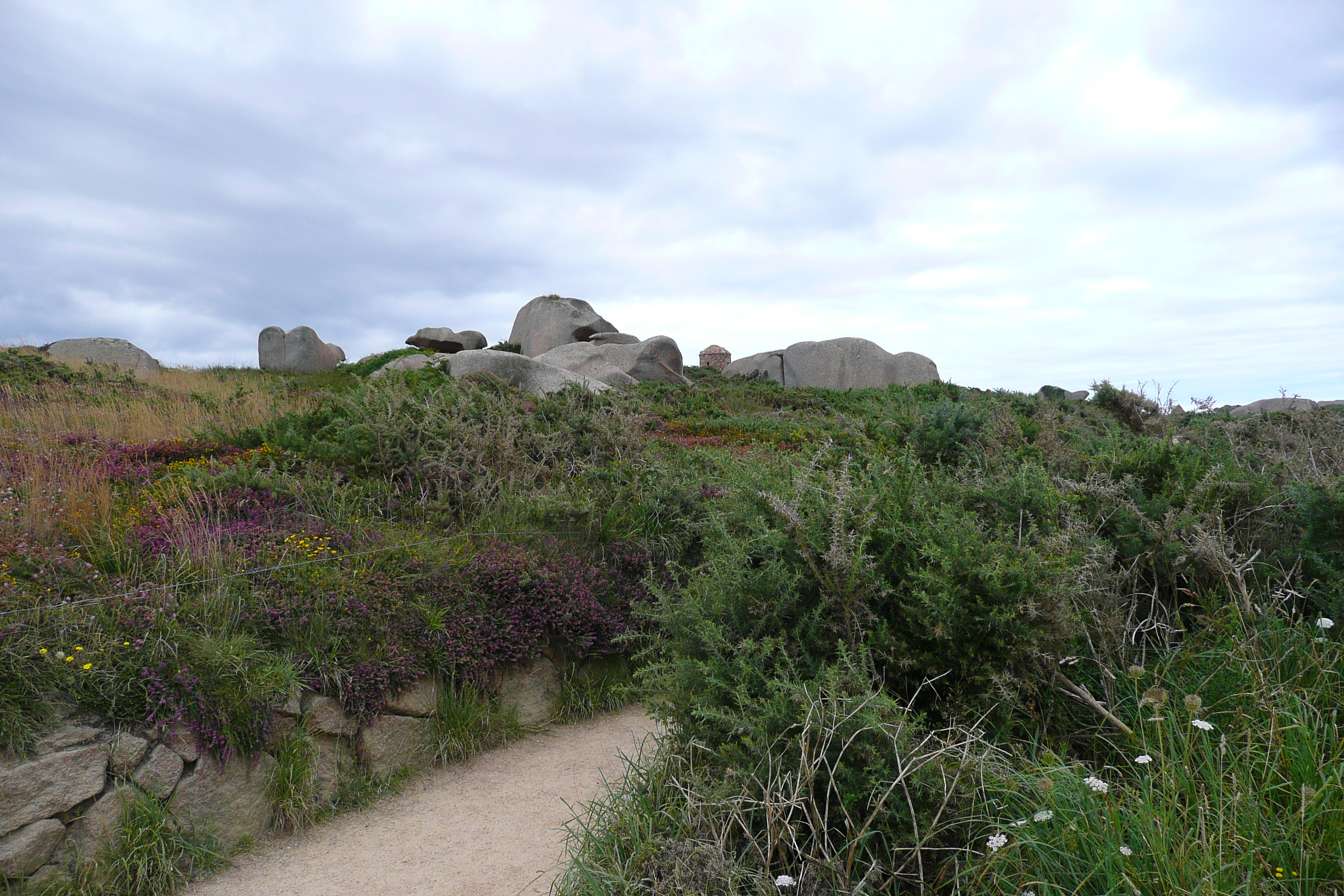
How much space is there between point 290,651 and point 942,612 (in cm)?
374

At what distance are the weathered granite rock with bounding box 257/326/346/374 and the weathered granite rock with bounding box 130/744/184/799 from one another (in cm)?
2466

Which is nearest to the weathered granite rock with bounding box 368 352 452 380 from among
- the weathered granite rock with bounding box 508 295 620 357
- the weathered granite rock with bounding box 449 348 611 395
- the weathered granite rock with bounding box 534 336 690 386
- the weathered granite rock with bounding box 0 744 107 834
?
the weathered granite rock with bounding box 449 348 611 395

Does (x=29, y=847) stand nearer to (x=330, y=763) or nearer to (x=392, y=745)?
(x=330, y=763)

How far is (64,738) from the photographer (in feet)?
12.7

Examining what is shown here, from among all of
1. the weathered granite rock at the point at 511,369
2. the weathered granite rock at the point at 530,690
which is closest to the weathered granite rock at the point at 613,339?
the weathered granite rock at the point at 511,369

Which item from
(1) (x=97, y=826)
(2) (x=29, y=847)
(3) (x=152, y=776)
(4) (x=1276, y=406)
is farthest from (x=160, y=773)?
(4) (x=1276, y=406)

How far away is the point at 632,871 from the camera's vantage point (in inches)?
109

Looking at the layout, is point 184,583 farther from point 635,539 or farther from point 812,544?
point 812,544

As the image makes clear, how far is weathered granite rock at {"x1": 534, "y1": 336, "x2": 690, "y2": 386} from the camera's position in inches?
810

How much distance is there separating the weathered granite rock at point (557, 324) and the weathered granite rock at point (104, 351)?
37.4 ft

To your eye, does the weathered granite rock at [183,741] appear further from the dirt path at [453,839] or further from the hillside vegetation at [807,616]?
the dirt path at [453,839]

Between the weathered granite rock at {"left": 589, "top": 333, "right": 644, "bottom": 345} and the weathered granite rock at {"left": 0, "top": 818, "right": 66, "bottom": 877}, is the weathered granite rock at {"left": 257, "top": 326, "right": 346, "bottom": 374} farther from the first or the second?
the weathered granite rock at {"left": 0, "top": 818, "right": 66, "bottom": 877}

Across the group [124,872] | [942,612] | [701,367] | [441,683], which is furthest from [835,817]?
[701,367]

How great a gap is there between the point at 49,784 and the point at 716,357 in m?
26.7
